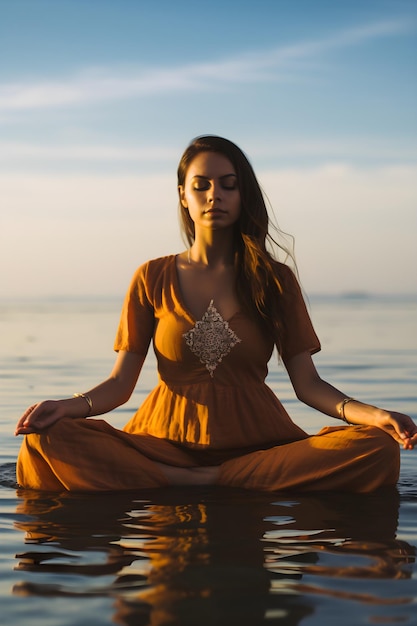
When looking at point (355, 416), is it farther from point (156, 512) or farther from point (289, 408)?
point (289, 408)

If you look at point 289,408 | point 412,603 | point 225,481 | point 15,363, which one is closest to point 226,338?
point 225,481

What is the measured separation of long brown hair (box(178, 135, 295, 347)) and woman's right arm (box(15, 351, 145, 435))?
642mm

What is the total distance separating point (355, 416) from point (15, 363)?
28.9 ft

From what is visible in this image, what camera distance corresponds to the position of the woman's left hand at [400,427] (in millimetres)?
4566

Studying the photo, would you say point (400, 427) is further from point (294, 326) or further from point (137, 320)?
point (137, 320)

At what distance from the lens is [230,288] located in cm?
531

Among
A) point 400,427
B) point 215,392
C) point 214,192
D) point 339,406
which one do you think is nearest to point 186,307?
point 215,392

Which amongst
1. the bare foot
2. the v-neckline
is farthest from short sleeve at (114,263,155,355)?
the bare foot

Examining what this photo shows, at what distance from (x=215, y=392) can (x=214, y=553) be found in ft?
5.28

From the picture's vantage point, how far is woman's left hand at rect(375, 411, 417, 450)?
15.0 ft

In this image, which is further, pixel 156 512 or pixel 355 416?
pixel 355 416

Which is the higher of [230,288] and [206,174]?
[206,174]

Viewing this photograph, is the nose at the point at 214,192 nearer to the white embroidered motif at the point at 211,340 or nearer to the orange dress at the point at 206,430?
the orange dress at the point at 206,430

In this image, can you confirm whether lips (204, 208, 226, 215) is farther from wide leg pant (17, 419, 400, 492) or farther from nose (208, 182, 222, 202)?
wide leg pant (17, 419, 400, 492)
